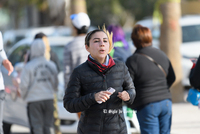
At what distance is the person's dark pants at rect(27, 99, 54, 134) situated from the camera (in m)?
5.61

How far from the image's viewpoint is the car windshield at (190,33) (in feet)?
37.5

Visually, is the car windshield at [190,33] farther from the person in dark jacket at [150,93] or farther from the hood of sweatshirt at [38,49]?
the person in dark jacket at [150,93]

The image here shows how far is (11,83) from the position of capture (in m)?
6.82

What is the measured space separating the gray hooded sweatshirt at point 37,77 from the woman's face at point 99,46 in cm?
229

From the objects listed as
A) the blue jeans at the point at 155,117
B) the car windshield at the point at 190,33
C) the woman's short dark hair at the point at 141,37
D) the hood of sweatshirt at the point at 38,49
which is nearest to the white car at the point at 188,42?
the car windshield at the point at 190,33

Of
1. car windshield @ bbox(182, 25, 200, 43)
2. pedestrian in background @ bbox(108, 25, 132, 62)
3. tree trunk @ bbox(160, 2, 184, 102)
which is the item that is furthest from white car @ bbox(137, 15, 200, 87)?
pedestrian in background @ bbox(108, 25, 132, 62)

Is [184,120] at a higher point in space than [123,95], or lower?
lower

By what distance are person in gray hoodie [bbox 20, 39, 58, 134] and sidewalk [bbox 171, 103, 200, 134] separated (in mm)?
2439

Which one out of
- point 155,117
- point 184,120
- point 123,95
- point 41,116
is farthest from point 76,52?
point 184,120

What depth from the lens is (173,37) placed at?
9375 millimetres

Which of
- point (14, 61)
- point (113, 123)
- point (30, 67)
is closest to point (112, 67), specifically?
point (113, 123)

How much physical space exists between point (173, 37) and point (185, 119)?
2.40m

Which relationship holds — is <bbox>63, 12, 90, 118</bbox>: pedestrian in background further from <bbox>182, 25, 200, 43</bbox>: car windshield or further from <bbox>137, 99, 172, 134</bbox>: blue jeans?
<bbox>182, 25, 200, 43</bbox>: car windshield

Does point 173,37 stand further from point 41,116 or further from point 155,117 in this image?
point 155,117
